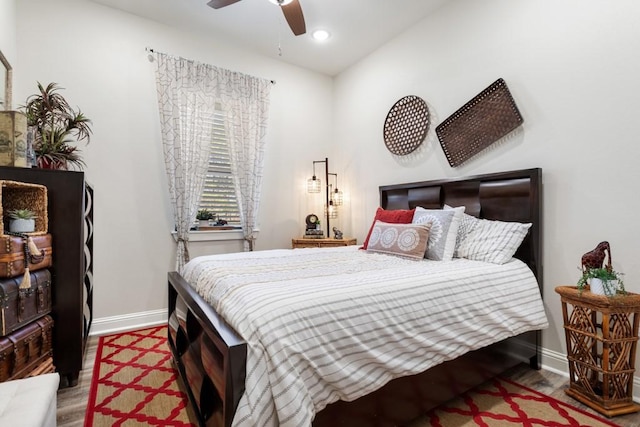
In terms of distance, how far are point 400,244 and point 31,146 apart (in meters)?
2.54

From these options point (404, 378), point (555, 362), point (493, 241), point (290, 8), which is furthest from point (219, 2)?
point (555, 362)

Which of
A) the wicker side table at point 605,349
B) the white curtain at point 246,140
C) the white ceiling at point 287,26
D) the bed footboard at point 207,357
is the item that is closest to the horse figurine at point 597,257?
the wicker side table at point 605,349

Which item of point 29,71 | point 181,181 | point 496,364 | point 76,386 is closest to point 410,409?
point 496,364

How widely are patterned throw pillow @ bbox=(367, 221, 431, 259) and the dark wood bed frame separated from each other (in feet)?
2.05

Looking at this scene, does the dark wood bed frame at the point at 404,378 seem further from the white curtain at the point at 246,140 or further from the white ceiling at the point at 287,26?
the white ceiling at the point at 287,26

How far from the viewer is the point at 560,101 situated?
2195mm

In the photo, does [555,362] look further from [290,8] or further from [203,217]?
[203,217]

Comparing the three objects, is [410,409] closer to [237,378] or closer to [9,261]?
[237,378]

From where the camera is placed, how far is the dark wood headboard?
2238mm

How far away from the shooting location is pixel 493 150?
103 inches

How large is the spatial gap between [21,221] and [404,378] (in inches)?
84.4

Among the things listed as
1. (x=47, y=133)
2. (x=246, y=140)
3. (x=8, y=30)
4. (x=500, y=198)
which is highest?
(x=8, y=30)

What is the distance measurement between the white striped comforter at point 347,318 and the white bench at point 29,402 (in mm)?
601

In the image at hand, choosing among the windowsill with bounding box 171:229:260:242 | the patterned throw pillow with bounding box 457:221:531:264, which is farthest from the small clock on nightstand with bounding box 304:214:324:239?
the patterned throw pillow with bounding box 457:221:531:264
